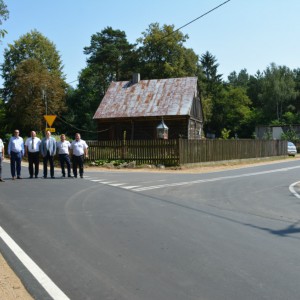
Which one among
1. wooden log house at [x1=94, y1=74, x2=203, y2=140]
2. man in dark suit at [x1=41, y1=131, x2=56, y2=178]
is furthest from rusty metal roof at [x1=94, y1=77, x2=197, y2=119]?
man in dark suit at [x1=41, y1=131, x2=56, y2=178]

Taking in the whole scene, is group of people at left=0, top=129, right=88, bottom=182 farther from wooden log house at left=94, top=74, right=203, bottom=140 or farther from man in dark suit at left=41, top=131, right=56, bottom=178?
wooden log house at left=94, top=74, right=203, bottom=140

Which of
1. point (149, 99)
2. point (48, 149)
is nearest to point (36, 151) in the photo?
point (48, 149)

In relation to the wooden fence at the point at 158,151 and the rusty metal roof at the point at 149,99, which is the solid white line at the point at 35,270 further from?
the rusty metal roof at the point at 149,99

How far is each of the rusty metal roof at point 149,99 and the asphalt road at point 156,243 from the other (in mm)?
26845

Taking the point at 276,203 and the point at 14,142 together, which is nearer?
the point at 276,203

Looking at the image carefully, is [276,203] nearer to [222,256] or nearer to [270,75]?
[222,256]

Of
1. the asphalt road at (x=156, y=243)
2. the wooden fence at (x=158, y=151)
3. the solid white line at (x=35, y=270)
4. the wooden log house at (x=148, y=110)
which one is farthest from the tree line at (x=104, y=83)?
the solid white line at (x=35, y=270)

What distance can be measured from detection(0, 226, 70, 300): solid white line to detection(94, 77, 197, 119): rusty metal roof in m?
31.1

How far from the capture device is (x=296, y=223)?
→ 26.3 feet

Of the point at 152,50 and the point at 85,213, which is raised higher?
the point at 152,50

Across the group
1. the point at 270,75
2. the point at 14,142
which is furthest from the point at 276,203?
the point at 270,75

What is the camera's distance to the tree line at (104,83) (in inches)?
2172

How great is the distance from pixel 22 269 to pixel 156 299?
5.92ft

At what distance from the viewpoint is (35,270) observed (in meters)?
5.06
